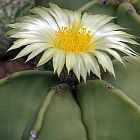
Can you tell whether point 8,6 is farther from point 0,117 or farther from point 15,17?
point 0,117

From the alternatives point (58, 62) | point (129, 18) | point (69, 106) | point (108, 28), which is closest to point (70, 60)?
point (58, 62)

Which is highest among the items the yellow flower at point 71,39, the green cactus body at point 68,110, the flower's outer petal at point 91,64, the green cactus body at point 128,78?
the yellow flower at point 71,39

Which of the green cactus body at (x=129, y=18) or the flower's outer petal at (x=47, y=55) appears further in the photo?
the green cactus body at (x=129, y=18)

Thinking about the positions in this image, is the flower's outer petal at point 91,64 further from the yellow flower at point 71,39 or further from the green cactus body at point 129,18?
the green cactus body at point 129,18

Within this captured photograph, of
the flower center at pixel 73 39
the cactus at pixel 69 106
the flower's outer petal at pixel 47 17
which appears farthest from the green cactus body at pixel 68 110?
the flower's outer petal at pixel 47 17

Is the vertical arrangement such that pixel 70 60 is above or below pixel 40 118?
above

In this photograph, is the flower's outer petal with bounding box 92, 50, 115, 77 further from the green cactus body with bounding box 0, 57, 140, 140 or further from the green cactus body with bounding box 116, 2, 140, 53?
the green cactus body with bounding box 116, 2, 140, 53

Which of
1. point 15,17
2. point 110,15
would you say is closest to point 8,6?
point 15,17

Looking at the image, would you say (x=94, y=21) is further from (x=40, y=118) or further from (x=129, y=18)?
(x=40, y=118)
